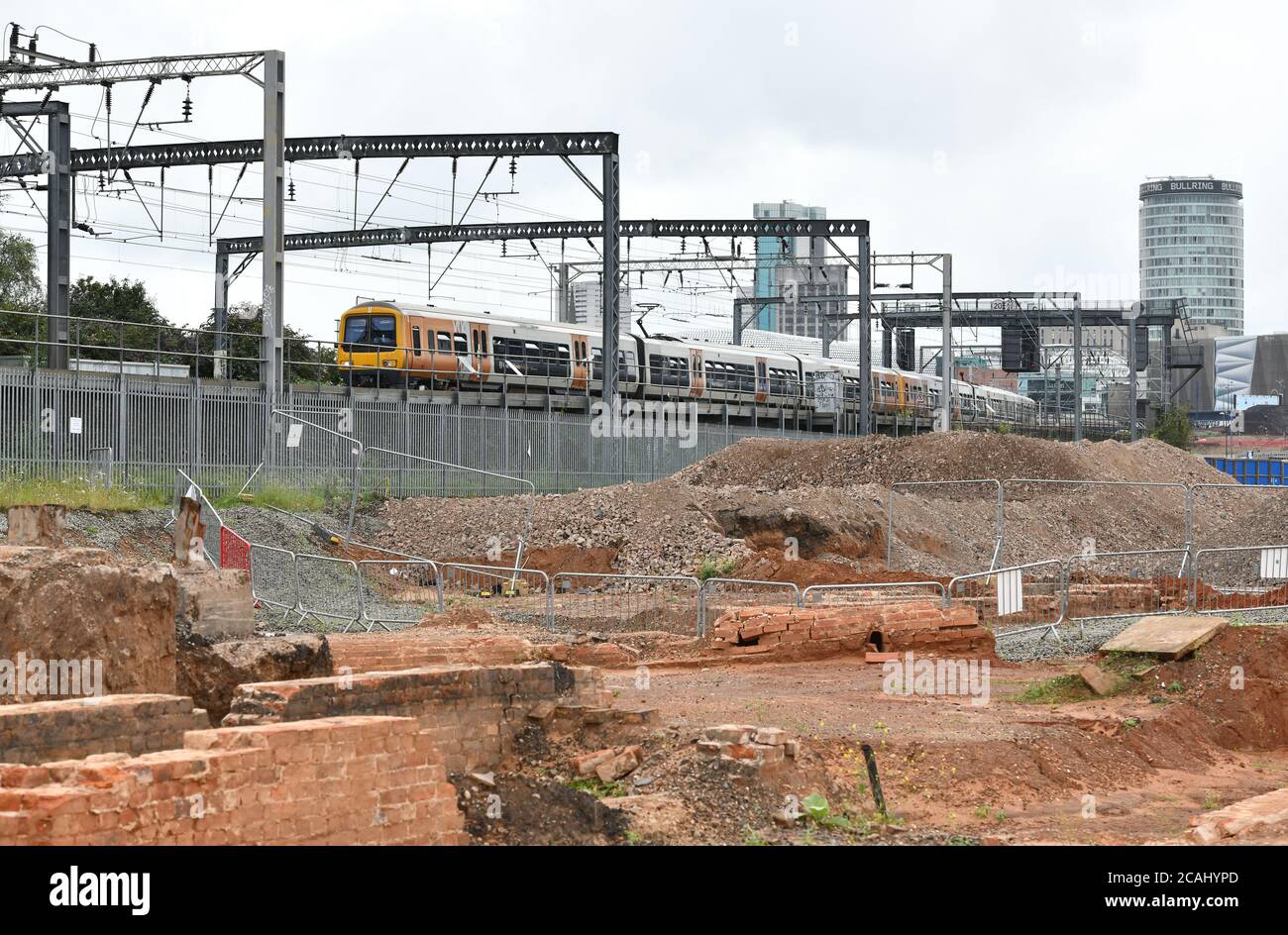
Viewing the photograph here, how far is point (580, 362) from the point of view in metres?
44.0

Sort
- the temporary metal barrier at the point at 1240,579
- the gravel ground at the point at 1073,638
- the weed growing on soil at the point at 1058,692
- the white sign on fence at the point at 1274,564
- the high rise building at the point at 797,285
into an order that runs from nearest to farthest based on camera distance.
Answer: the weed growing on soil at the point at 1058,692, the gravel ground at the point at 1073,638, the temporary metal barrier at the point at 1240,579, the white sign on fence at the point at 1274,564, the high rise building at the point at 797,285

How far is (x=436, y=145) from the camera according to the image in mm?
34594

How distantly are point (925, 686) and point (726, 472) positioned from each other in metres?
24.0

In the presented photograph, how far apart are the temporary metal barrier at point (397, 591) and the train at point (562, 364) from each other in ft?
31.8

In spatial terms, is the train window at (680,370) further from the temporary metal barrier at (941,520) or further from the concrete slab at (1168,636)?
the concrete slab at (1168,636)

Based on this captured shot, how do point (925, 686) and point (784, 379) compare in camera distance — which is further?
point (784, 379)

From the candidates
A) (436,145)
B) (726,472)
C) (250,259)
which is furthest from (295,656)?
(250,259)

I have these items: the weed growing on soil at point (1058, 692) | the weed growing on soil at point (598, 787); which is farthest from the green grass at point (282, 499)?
the weed growing on soil at point (598, 787)

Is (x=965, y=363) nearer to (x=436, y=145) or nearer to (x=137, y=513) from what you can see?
(x=436, y=145)

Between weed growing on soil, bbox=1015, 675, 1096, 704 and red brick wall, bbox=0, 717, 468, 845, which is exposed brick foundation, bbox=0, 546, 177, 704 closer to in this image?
red brick wall, bbox=0, 717, 468, 845

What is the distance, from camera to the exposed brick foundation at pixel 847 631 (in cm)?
1962

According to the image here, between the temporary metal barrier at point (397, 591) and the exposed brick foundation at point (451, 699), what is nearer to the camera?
the exposed brick foundation at point (451, 699)

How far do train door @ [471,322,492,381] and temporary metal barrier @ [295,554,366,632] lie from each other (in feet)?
51.9
